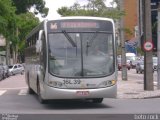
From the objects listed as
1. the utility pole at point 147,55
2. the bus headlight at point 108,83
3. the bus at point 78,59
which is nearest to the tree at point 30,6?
the utility pole at point 147,55

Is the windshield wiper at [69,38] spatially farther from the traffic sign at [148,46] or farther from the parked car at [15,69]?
the parked car at [15,69]

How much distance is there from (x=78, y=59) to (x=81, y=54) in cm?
19

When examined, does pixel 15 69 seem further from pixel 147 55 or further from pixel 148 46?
pixel 148 46

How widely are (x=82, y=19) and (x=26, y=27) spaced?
76919mm

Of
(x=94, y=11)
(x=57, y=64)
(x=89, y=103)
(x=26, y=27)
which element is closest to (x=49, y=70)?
(x=57, y=64)

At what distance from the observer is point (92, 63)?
16656 mm

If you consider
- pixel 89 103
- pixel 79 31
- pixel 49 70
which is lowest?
pixel 89 103

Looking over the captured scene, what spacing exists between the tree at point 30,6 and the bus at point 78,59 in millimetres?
61584

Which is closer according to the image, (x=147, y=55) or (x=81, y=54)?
(x=81, y=54)

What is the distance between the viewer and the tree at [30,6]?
3120 inches

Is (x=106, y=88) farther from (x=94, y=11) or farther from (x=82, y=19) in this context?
(x=94, y=11)

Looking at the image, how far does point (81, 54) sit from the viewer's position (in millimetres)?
16688

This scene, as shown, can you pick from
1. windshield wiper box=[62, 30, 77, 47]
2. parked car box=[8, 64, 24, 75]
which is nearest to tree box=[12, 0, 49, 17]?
parked car box=[8, 64, 24, 75]

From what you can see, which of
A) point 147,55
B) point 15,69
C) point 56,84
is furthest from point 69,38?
point 15,69
